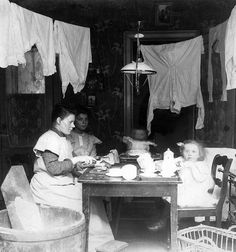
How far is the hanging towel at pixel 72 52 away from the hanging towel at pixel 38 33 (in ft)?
0.79

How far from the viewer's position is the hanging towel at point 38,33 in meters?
3.83

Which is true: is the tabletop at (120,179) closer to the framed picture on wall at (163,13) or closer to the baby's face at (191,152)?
the baby's face at (191,152)

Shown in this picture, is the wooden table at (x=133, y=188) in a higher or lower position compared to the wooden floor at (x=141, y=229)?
higher

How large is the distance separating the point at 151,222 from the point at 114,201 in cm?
114

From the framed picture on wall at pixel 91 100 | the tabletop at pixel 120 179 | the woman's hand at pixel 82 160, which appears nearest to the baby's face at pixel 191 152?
the tabletop at pixel 120 179

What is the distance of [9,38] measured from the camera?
366 cm

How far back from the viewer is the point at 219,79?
5977 mm

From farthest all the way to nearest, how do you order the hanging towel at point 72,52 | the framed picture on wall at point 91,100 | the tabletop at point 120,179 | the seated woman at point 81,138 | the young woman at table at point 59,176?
the framed picture on wall at point 91,100 < the seated woman at point 81,138 < the hanging towel at point 72,52 < the young woman at table at point 59,176 < the tabletop at point 120,179

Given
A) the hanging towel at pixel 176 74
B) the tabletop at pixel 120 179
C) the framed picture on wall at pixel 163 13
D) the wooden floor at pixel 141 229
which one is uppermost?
the framed picture on wall at pixel 163 13

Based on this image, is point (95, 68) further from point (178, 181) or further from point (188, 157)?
point (178, 181)

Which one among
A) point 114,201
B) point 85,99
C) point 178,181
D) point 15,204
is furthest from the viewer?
point 85,99

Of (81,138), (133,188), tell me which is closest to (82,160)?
(133,188)

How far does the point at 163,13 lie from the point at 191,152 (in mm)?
2813

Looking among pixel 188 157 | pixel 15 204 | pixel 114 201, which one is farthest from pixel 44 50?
pixel 114 201
